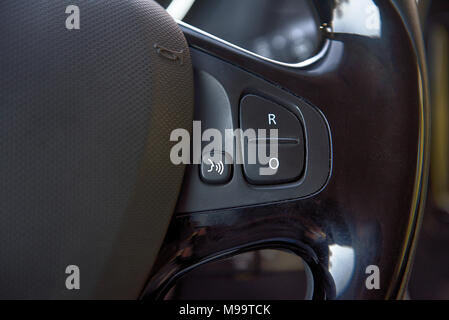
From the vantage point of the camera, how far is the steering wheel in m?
0.40

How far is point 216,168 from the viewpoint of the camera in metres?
0.46

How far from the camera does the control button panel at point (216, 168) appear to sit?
465 mm

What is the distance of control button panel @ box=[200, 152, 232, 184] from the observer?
1.53 ft

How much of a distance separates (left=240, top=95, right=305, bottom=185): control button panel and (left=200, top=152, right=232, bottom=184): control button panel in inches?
0.8

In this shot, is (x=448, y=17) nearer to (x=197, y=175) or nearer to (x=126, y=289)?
(x=197, y=175)

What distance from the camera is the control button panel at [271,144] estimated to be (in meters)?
0.47

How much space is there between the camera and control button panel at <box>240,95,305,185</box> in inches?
18.5

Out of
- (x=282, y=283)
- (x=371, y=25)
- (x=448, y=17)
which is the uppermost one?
(x=448, y=17)

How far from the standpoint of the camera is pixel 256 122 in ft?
1.56

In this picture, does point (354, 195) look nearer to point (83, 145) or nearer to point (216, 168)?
point (216, 168)

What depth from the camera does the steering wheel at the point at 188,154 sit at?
0.40 m

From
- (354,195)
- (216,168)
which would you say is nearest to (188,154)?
(216,168)
